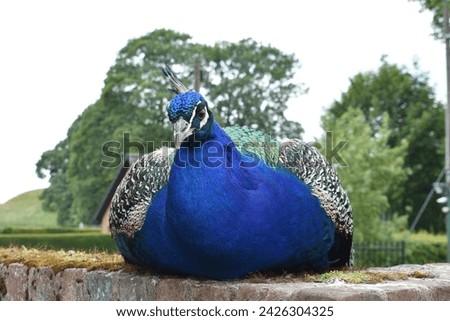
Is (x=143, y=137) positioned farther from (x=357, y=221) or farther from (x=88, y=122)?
(x=357, y=221)

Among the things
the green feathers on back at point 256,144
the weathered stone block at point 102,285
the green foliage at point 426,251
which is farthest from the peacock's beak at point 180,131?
the green foliage at point 426,251

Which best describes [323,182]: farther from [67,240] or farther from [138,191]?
[67,240]

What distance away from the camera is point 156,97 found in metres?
30.3

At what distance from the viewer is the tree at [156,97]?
30891 mm

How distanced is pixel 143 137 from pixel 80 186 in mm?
4654

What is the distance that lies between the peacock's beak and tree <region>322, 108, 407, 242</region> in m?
18.4

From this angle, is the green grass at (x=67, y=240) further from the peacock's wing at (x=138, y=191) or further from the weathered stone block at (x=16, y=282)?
the peacock's wing at (x=138, y=191)

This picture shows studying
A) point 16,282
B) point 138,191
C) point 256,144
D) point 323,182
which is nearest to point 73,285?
point 16,282

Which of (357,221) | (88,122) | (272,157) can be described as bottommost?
(357,221)

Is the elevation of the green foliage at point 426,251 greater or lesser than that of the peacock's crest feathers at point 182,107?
lesser

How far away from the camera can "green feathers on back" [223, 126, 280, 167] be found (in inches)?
197

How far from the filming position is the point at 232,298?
4746mm

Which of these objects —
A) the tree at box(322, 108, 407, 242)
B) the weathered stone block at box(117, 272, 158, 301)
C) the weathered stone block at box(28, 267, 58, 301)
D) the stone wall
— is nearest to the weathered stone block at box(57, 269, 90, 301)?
the stone wall

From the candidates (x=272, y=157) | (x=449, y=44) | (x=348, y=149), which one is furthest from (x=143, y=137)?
(x=272, y=157)
